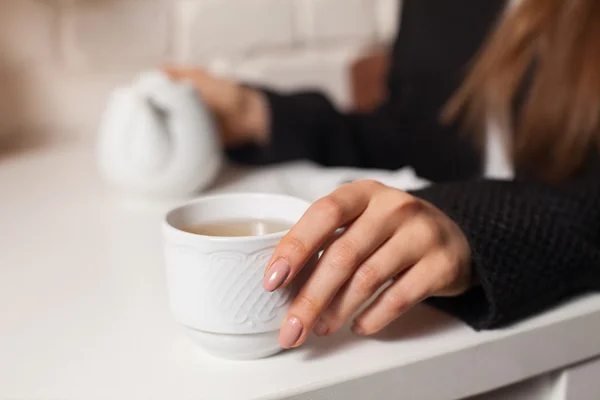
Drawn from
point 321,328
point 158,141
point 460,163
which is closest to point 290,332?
point 321,328

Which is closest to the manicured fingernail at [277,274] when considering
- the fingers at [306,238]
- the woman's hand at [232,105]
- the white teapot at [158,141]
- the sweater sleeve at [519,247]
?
the fingers at [306,238]

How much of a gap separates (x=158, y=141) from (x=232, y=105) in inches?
5.8

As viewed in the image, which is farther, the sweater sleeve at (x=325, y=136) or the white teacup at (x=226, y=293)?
the sweater sleeve at (x=325, y=136)

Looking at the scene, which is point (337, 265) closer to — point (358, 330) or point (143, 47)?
point (358, 330)

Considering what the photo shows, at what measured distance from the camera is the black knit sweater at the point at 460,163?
387mm

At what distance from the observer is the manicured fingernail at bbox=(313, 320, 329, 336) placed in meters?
0.34

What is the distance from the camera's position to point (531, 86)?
0.73 m

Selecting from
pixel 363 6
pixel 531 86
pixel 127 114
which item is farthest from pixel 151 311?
pixel 363 6

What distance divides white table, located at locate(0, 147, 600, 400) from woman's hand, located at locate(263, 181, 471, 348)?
0.07 ft

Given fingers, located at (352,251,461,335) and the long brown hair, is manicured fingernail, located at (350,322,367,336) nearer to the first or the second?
fingers, located at (352,251,461,335)

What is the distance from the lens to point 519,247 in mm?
397

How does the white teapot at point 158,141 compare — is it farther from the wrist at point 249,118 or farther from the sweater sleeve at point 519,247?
the sweater sleeve at point 519,247

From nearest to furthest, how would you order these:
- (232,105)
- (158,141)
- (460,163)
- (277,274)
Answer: (277,274), (158,141), (232,105), (460,163)

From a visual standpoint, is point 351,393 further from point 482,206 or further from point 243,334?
point 482,206
